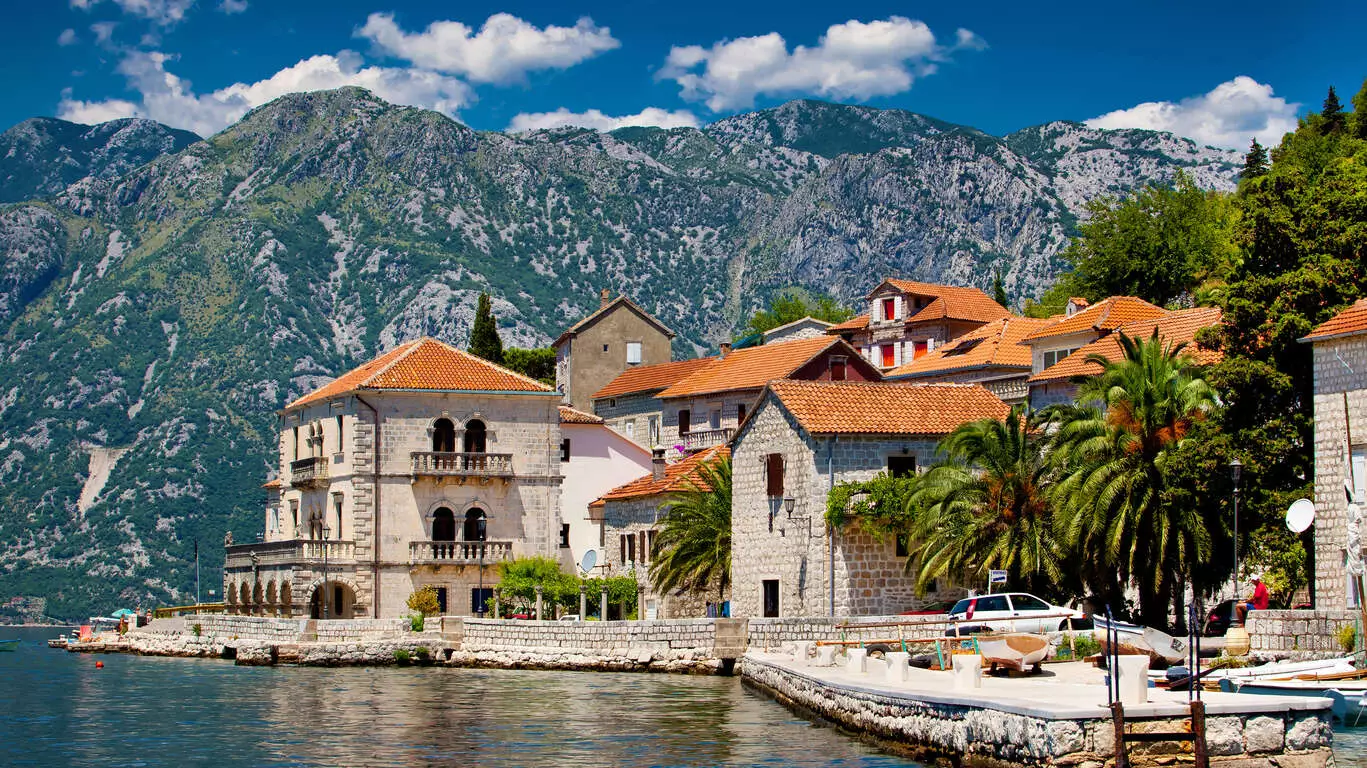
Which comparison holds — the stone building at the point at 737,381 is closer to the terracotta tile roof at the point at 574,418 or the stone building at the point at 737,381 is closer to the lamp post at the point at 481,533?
the terracotta tile roof at the point at 574,418

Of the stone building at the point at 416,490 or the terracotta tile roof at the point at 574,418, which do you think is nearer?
the stone building at the point at 416,490

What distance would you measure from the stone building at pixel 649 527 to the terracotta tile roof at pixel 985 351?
1481 centimetres

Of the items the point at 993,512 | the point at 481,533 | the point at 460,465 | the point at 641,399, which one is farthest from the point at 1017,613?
the point at 641,399

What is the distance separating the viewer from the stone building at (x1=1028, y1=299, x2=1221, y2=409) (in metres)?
53.1

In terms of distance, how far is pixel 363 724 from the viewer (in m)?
35.1

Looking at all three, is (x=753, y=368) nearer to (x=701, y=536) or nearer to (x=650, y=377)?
(x=650, y=377)

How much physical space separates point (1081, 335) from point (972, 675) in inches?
1510

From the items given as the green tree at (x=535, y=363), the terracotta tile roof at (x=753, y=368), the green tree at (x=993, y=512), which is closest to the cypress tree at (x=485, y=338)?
the green tree at (x=535, y=363)

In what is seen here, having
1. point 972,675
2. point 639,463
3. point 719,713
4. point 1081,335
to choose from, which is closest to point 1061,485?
point 719,713

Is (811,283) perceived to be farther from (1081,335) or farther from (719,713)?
(719,713)

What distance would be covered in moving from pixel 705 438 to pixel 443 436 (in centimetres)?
1226

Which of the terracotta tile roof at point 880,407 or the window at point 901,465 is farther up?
the terracotta tile roof at point 880,407

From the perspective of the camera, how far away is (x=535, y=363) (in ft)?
351

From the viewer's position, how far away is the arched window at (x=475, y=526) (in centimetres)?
6456
